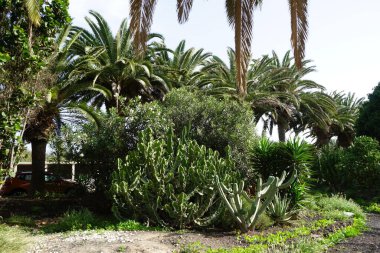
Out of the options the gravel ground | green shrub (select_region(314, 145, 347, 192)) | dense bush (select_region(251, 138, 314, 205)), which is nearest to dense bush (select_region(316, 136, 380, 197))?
green shrub (select_region(314, 145, 347, 192))

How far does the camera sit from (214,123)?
13.9 meters

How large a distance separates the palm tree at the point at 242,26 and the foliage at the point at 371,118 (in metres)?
15.7

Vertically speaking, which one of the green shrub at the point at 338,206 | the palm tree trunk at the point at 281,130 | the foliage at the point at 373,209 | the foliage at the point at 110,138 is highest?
the palm tree trunk at the point at 281,130

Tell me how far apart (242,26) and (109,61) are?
12.3 metres

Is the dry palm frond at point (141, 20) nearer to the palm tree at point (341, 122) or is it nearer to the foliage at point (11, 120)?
the foliage at point (11, 120)

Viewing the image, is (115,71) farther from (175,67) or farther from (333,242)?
(333,242)

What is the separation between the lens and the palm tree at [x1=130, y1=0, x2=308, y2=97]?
7.93m

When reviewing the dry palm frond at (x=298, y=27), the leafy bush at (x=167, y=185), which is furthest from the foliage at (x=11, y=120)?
the dry palm frond at (x=298, y=27)

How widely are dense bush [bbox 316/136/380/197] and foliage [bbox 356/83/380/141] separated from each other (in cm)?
308

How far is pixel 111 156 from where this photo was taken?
12664mm

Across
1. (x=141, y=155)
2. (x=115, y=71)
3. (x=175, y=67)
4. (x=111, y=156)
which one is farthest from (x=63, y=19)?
(x=175, y=67)

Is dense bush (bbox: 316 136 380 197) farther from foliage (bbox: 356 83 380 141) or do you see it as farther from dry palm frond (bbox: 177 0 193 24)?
dry palm frond (bbox: 177 0 193 24)

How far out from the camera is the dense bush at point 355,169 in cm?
1839

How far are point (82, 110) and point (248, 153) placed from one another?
692 centimetres
